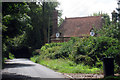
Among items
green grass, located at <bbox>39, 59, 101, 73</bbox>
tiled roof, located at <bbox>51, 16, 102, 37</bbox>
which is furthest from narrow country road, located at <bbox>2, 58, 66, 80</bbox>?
tiled roof, located at <bbox>51, 16, 102, 37</bbox>

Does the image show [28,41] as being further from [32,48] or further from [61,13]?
[61,13]

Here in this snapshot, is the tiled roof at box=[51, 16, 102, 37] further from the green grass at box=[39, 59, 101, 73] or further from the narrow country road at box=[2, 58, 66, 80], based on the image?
the narrow country road at box=[2, 58, 66, 80]

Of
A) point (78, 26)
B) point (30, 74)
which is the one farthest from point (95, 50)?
point (78, 26)

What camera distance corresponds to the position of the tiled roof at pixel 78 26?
51425 mm

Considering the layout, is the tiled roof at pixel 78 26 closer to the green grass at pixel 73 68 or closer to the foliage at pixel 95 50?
the foliage at pixel 95 50

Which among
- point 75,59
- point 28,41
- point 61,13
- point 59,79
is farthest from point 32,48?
point 59,79

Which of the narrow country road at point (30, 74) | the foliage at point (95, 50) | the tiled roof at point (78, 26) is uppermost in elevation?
the tiled roof at point (78, 26)

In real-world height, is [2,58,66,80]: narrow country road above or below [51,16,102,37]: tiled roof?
below

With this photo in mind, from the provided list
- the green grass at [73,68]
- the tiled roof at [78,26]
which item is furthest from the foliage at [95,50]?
the tiled roof at [78,26]

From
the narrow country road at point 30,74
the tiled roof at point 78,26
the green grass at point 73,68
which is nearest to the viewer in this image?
the narrow country road at point 30,74

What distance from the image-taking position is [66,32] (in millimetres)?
53188

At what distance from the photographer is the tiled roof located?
51.4m

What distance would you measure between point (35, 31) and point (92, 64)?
3768 centimetres

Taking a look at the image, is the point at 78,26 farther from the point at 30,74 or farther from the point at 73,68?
the point at 30,74
